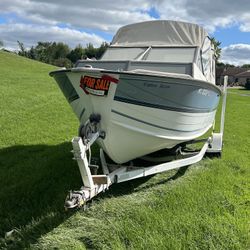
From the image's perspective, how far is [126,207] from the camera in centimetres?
457

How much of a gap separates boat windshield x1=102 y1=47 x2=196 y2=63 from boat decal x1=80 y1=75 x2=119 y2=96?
6.00ft

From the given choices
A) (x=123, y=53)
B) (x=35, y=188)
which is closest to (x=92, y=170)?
(x=35, y=188)

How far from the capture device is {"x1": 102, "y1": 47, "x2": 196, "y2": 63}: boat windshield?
6074 millimetres

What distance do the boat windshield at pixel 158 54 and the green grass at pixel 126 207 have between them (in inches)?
71.7

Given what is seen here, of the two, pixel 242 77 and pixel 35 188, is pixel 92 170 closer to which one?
pixel 35 188

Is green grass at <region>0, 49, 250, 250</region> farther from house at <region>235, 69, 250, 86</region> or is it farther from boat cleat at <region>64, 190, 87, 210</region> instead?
house at <region>235, 69, 250, 86</region>

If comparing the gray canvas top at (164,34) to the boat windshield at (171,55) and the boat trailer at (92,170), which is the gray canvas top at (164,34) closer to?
the boat windshield at (171,55)

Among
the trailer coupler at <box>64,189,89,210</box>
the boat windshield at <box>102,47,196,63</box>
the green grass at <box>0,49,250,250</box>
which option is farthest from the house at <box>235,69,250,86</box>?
the trailer coupler at <box>64,189,89,210</box>

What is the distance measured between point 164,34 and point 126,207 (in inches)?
135

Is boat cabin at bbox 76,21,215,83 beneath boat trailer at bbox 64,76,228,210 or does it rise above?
above

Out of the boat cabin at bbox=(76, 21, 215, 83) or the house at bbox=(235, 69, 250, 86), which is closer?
the boat cabin at bbox=(76, 21, 215, 83)

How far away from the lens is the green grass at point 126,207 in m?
3.77

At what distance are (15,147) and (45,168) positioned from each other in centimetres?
166

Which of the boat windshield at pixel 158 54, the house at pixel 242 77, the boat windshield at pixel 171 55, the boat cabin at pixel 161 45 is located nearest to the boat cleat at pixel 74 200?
the boat cabin at pixel 161 45
